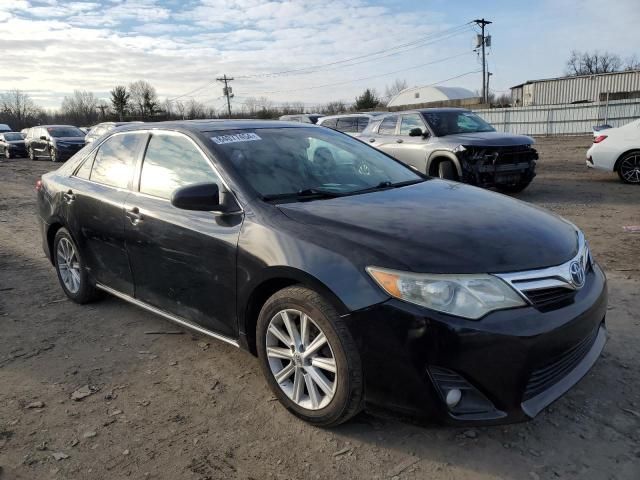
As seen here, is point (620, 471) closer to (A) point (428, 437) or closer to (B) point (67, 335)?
(A) point (428, 437)

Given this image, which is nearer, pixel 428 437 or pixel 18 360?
pixel 428 437

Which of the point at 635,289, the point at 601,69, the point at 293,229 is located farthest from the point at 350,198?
the point at 601,69

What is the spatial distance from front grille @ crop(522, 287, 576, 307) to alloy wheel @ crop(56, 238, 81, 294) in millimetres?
3771

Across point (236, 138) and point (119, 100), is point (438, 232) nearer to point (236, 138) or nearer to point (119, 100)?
point (236, 138)

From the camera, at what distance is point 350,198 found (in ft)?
10.2

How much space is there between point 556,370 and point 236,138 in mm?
2399

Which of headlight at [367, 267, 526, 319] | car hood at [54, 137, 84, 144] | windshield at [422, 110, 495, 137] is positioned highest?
car hood at [54, 137, 84, 144]

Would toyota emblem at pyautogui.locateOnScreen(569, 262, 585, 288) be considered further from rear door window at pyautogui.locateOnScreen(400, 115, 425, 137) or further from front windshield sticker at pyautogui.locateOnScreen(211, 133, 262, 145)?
rear door window at pyautogui.locateOnScreen(400, 115, 425, 137)

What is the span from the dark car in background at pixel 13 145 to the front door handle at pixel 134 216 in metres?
28.4

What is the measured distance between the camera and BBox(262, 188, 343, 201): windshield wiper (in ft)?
9.92

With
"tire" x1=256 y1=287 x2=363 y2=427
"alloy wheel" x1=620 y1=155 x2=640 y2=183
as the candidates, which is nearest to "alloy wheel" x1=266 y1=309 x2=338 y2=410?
"tire" x1=256 y1=287 x2=363 y2=427

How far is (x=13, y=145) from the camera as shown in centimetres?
2744

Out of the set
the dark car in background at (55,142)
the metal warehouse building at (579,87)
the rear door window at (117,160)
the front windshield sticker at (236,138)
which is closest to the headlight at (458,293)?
the front windshield sticker at (236,138)

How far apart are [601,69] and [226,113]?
2162 inches
